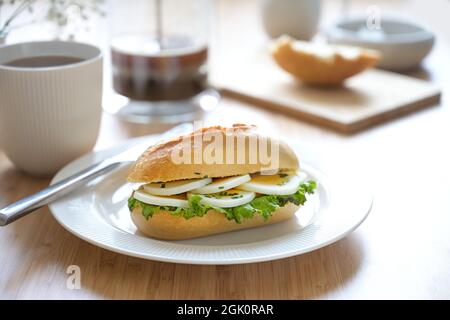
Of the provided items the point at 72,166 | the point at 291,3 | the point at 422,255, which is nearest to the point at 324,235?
the point at 422,255

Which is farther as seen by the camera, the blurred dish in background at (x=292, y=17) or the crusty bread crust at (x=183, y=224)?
the blurred dish in background at (x=292, y=17)

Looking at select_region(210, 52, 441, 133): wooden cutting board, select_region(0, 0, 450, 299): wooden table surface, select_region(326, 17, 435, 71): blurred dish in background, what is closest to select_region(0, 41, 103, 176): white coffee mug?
select_region(0, 0, 450, 299): wooden table surface

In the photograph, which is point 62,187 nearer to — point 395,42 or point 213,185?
point 213,185

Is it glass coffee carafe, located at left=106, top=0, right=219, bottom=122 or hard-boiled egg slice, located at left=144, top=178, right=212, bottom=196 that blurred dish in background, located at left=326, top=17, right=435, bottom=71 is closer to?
glass coffee carafe, located at left=106, top=0, right=219, bottom=122

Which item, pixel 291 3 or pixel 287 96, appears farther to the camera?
pixel 291 3

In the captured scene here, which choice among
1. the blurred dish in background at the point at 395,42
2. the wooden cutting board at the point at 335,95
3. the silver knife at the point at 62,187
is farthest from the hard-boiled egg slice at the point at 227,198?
the blurred dish in background at the point at 395,42

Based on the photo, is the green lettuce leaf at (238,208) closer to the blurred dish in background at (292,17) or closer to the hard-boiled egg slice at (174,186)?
the hard-boiled egg slice at (174,186)
